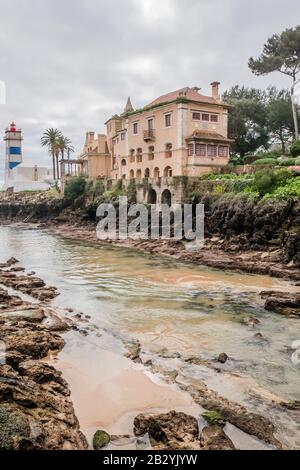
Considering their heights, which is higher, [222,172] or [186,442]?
[222,172]

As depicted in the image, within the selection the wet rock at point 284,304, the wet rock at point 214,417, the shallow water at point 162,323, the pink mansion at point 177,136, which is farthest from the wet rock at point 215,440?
the pink mansion at point 177,136

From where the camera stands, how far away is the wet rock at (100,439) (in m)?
7.99

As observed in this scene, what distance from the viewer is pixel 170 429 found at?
841cm

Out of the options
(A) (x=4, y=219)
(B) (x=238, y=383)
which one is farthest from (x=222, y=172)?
(A) (x=4, y=219)

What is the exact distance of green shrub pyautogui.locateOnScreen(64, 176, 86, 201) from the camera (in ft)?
192

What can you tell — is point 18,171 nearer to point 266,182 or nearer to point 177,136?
point 177,136

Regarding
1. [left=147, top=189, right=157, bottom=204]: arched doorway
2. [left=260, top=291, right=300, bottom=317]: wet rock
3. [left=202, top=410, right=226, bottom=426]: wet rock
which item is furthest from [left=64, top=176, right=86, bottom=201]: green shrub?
[left=202, top=410, right=226, bottom=426]: wet rock

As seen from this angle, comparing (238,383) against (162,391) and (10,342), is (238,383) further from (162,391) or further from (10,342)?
(10,342)

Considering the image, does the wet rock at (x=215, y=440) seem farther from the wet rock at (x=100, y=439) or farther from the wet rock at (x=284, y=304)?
the wet rock at (x=284, y=304)

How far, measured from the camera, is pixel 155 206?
146ft

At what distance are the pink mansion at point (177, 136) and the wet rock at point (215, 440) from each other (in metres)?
37.2

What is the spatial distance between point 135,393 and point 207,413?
2.04m

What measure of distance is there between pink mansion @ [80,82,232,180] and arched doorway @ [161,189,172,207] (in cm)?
295
